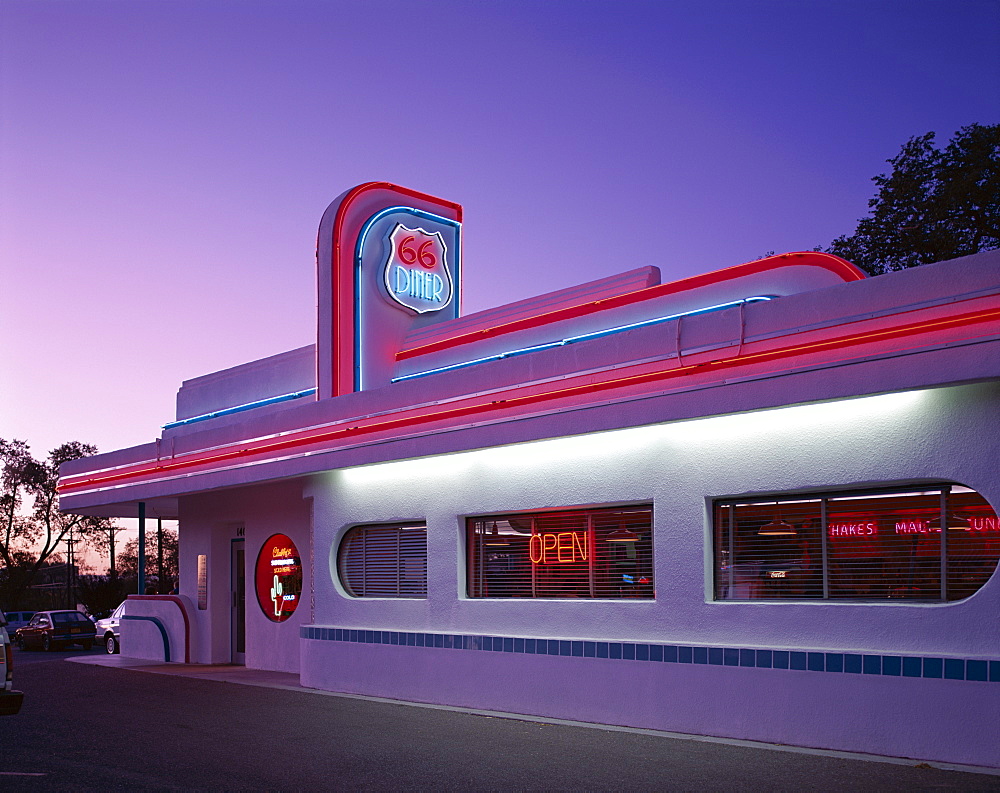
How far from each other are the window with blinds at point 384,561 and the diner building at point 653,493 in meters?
0.05

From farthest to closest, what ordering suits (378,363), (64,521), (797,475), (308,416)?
(64,521), (378,363), (308,416), (797,475)

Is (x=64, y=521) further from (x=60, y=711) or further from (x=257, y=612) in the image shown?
(x=60, y=711)

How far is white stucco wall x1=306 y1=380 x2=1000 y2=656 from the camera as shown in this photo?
9391 mm

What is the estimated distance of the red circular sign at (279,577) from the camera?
744 inches

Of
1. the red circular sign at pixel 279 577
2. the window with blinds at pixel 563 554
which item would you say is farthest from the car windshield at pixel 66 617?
the window with blinds at pixel 563 554

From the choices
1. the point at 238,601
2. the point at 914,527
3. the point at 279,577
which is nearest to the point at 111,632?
the point at 238,601

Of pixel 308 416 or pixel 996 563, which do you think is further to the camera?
pixel 308 416

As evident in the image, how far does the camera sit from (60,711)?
13797 millimetres

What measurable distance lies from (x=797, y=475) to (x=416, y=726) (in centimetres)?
504

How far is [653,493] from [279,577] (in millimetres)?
9657

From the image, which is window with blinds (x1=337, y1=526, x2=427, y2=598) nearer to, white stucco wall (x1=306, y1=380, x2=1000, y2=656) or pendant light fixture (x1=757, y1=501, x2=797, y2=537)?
white stucco wall (x1=306, y1=380, x2=1000, y2=656)

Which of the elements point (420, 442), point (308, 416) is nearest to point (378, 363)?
point (308, 416)

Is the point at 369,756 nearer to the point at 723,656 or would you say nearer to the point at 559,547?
the point at 723,656

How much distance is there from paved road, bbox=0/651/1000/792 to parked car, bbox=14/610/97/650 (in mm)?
20465
